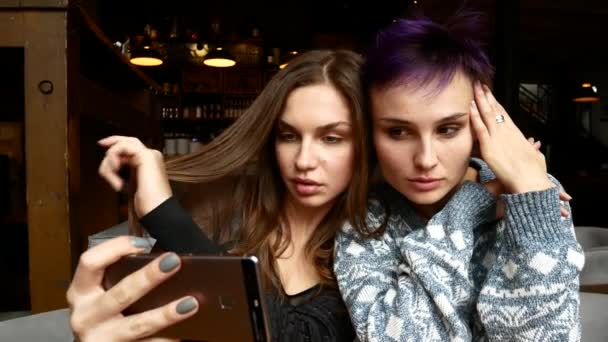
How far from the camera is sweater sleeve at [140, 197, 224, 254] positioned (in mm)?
1009

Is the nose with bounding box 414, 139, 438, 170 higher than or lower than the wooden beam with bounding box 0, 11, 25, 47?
lower

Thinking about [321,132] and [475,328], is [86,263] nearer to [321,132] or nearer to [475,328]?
[321,132]

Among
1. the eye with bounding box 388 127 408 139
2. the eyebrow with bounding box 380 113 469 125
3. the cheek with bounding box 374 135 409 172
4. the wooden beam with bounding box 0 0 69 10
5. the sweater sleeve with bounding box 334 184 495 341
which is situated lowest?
the sweater sleeve with bounding box 334 184 495 341

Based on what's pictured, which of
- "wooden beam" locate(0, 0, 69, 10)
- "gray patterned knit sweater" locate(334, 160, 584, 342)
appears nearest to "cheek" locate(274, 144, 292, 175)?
"gray patterned knit sweater" locate(334, 160, 584, 342)

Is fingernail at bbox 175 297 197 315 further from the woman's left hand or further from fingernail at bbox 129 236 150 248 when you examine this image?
the woman's left hand

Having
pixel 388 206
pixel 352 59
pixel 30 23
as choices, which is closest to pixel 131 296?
pixel 388 206

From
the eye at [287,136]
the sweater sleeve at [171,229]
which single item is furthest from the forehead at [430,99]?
the sweater sleeve at [171,229]

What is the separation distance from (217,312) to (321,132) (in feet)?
1.68

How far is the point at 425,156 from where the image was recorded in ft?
3.30

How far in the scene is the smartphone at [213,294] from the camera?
0.70 meters

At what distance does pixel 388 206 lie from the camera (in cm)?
123

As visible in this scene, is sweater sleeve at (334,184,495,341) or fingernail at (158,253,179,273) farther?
sweater sleeve at (334,184,495,341)

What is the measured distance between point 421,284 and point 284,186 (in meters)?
0.44

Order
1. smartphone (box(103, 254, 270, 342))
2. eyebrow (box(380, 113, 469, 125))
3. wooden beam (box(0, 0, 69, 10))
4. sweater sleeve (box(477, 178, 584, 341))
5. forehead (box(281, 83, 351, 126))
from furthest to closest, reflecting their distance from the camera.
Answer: wooden beam (box(0, 0, 69, 10)) → forehead (box(281, 83, 351, 126)) → eyebrow (box(380, 113, 469, 125)) → sweater sleeve (box(477, 178, 584, 341)) → smartphone (box(103, 254, 270, 342))
